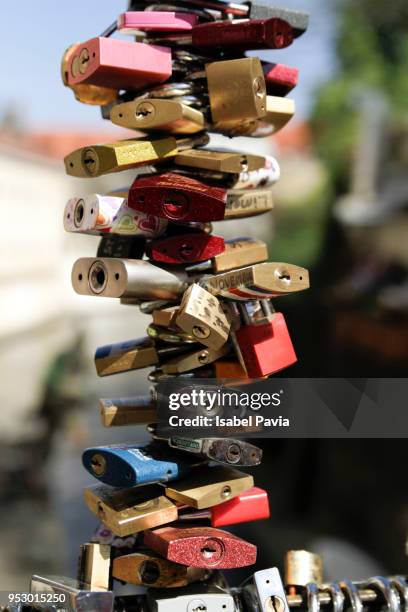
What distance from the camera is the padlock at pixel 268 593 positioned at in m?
0.65

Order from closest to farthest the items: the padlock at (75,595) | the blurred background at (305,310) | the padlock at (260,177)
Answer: the padlock at (75,595) < the padlock at (260,177) < the blurred background at (305,310)

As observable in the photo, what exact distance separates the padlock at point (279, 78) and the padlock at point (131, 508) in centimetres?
36

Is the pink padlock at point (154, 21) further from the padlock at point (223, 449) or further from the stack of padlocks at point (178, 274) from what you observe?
the padlock at point (223, 449)

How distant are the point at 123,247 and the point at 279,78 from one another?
7.8 inches

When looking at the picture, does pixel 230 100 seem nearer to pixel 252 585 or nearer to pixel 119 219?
pixel 119 219

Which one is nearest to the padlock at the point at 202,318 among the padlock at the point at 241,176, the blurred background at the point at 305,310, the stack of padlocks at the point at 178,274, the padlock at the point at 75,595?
the stack of padlocks at the point at 178,274

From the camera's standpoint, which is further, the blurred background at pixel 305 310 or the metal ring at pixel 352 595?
the blurred background at pixel 305 310

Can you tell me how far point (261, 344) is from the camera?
26.7 inches

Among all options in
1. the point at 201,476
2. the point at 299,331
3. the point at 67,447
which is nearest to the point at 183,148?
the point at 201,476

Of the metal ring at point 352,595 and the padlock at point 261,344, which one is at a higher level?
the padlock at point 261,344

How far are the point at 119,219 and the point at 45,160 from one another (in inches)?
250

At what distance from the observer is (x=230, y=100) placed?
26.4 inches

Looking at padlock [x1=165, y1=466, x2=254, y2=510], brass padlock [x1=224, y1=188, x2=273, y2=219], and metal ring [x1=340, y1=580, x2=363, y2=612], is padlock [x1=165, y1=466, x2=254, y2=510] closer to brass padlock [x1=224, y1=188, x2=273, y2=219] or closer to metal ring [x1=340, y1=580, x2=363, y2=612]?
metal ring [x1=340, y1=580, x2=363, y2=612]

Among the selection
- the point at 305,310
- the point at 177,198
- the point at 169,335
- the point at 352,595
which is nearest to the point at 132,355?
the point at 169,335
